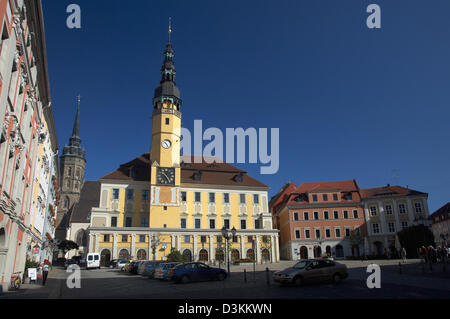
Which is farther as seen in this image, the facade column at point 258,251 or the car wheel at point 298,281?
the facade column at point 258,251

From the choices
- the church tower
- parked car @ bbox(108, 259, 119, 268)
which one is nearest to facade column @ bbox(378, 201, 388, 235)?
parked car @ bbox(108, 259, 119, 268)

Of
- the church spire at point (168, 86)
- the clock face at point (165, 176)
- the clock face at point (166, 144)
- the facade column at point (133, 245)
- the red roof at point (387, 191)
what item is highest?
the church spire at point (168, 86)

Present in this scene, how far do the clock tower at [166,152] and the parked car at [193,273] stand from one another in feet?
108

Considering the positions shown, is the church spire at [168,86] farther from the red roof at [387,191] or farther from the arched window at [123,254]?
the red roof at [387,191]

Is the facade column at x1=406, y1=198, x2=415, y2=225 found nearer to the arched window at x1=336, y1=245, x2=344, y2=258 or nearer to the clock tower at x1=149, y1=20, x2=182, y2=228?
the arched window at x1=336, y1=245, x2=344, y2=258

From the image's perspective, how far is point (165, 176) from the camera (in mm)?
57312

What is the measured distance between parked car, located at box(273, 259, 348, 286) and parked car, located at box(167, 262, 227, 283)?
6.13 metres

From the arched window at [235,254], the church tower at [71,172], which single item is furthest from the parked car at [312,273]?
the church tower at [71,172]

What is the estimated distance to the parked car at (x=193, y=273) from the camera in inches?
886

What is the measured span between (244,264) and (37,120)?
3208cm

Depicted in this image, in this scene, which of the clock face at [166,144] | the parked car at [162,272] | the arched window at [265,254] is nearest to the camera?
the parked car at [162,272]

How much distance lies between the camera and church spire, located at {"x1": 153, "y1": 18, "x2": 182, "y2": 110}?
203 ft

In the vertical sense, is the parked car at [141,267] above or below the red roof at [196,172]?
below

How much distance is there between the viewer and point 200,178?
61.8m
